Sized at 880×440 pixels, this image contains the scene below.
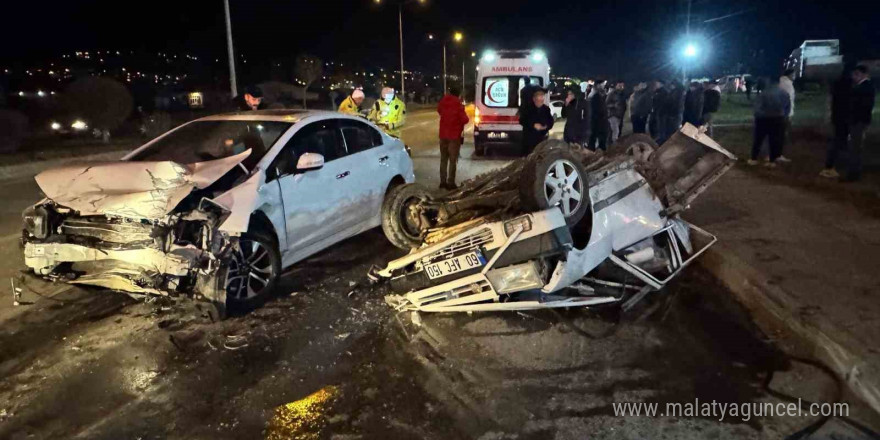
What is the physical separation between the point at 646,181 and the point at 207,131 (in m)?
4.27

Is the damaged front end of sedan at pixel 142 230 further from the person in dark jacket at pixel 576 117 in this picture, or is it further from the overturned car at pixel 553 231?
the person in dark jacket at pixel 576 117

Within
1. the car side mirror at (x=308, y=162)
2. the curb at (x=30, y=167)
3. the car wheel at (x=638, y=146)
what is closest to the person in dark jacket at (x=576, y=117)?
the car wheel at (x=638, y=146)

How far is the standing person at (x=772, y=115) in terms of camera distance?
10.6 m

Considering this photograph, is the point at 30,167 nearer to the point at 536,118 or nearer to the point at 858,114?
the point at 536,118

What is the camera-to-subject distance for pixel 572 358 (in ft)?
14.0

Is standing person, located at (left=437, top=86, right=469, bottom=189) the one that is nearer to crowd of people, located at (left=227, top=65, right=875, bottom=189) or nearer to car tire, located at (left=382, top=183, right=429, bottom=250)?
crowd of people, located at (left=227, top=65, right=875, bottom=189)

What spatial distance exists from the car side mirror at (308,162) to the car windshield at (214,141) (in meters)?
0.35

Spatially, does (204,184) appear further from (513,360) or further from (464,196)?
(513,360)

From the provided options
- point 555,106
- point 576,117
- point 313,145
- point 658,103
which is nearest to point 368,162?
point 313,145

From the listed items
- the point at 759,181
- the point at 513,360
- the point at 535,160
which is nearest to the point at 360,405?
the point at 513,360

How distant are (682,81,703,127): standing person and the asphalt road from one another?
8.66 m

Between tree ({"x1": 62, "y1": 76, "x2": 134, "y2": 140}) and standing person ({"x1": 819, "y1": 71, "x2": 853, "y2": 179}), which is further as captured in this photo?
tree ({"x1": 62, "y1": 76, "x2": 134, "y2": 140})

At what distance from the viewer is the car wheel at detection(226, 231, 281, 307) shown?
197 inches

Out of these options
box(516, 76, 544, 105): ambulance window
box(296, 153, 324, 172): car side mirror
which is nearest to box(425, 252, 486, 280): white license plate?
box(296, 153, 324, 172): car side mirror
